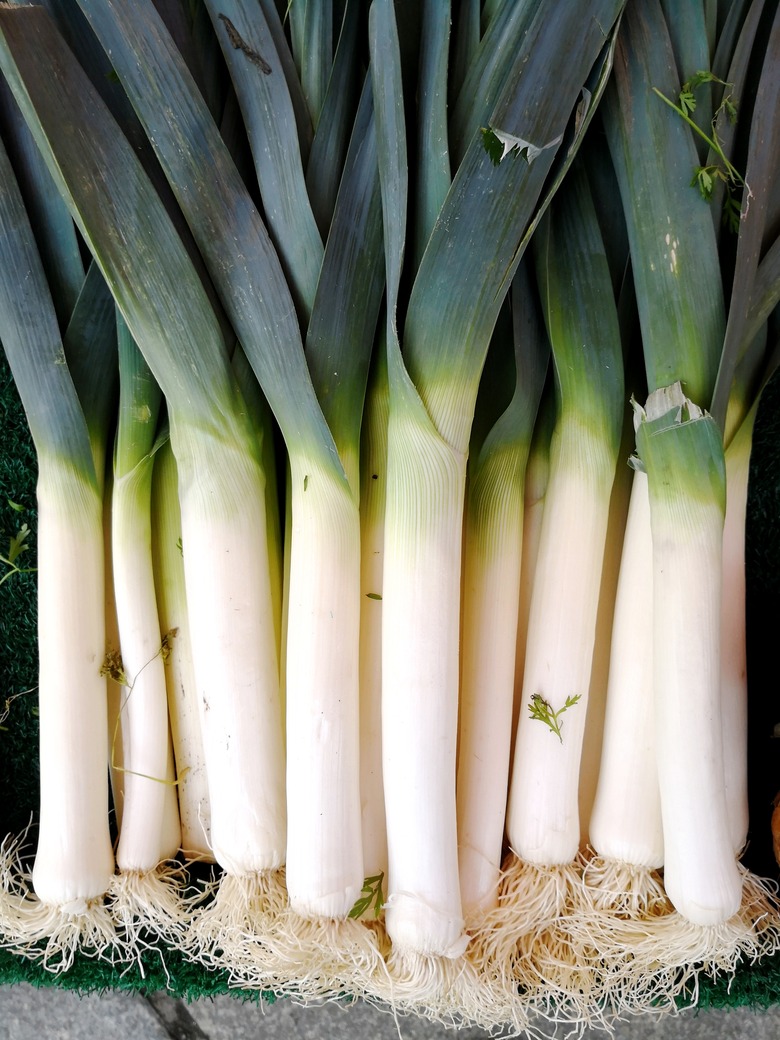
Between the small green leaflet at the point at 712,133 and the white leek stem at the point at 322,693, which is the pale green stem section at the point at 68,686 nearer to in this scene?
the white leek stem at the point at 322,693

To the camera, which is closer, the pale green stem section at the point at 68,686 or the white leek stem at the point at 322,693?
the white leek stem at the point at 322,693

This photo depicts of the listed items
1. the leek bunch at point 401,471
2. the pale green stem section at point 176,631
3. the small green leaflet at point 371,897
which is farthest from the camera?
the pale green stem section at point 176,631

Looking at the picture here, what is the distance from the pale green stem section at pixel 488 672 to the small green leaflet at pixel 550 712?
0.04 metres

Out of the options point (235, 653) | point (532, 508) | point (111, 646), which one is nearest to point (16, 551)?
point (111, 646)

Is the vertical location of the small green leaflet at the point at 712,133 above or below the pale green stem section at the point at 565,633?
above

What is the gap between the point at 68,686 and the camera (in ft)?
3.45

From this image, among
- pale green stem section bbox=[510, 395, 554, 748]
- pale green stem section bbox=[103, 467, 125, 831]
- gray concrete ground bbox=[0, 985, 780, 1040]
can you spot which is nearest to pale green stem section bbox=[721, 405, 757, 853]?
pale green stem section bbox=[510, 395, 554, 748]

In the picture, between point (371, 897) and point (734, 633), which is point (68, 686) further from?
point (734, 633)

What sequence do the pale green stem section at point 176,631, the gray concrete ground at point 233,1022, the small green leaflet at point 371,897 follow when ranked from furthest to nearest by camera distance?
the gray concrete ground at point 233,1022 < the pale green stem section at point 176,631 < the small green leaflet at point 371,897

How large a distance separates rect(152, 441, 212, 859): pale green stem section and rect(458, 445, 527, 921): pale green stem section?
39 centimetres

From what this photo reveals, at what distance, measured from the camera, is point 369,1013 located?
4.59 feet

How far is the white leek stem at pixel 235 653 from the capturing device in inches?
38.4

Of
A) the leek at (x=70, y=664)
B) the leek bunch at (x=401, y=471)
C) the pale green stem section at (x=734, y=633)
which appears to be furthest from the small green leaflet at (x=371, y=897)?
the pale green stem section at (x=734, y=633)

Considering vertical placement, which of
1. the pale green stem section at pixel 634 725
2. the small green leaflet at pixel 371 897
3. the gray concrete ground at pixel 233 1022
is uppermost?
the pale green stem section at pixel 634 725
